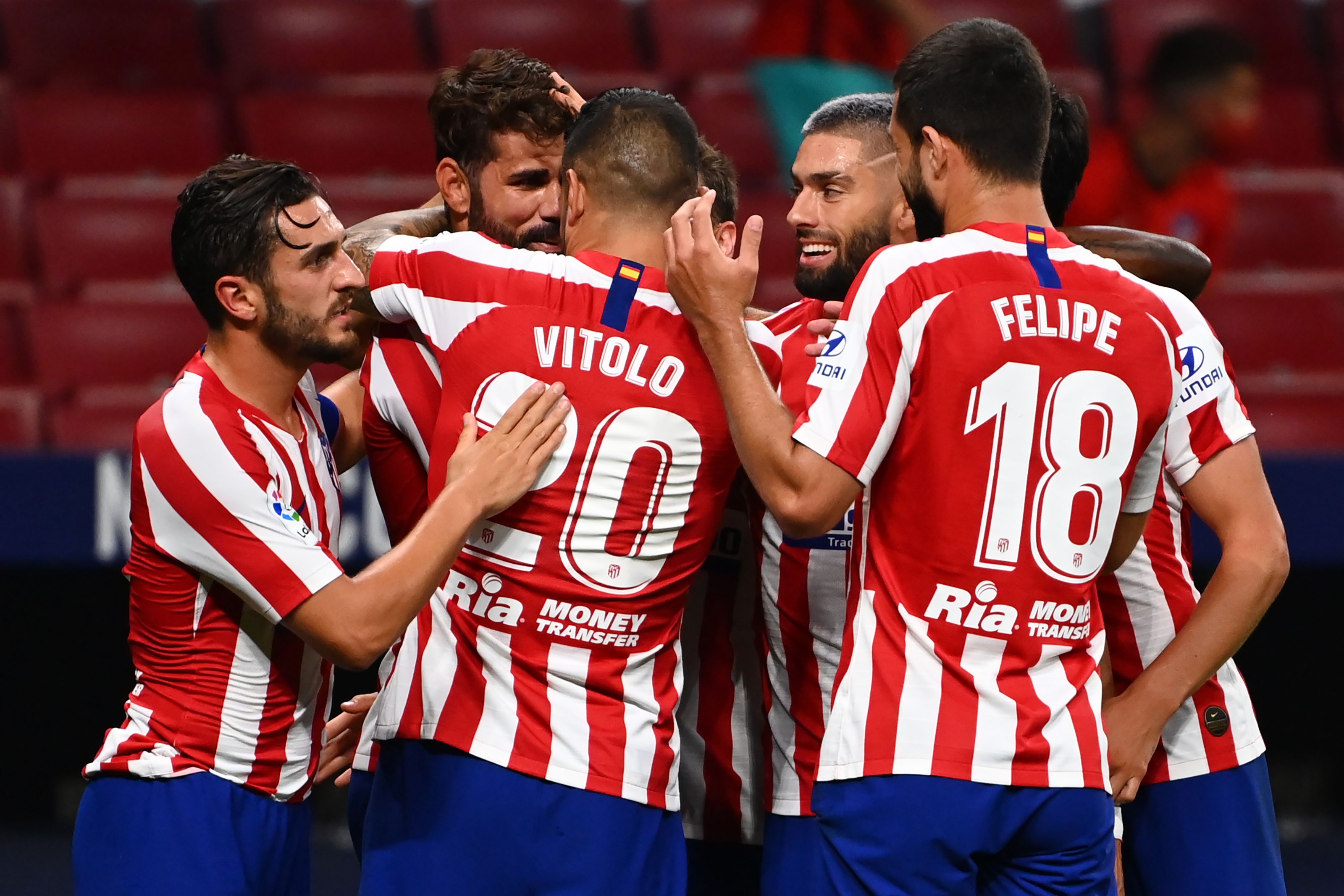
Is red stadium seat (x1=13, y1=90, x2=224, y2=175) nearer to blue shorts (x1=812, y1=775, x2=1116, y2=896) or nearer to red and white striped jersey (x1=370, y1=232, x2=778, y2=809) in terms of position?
red and white striped jersey (x1=370, y1=232, x2=778, y2=809)

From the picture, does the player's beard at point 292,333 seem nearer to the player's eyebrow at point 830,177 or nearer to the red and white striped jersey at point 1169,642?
the player's eyebrow at point 830,177

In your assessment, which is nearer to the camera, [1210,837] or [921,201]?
[921,201]

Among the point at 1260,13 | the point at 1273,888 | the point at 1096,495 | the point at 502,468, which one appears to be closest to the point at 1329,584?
the point at 1260,13

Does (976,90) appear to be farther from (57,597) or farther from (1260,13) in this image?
(1260,13)

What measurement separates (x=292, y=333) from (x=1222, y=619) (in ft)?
5.43

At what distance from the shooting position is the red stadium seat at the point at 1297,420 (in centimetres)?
564

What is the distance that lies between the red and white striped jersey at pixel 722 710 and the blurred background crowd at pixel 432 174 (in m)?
1.65

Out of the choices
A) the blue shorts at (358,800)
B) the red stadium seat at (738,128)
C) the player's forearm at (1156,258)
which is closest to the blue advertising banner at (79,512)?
the blue shorts at (358,800)

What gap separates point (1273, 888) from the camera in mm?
2883

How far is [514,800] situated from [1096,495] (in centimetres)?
101

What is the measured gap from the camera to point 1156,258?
3217 millimetres

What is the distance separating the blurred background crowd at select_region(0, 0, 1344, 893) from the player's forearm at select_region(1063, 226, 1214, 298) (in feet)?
5.54

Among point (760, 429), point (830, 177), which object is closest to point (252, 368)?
point (760, 429)

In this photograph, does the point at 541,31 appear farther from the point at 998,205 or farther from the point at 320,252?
the point at 998,205
